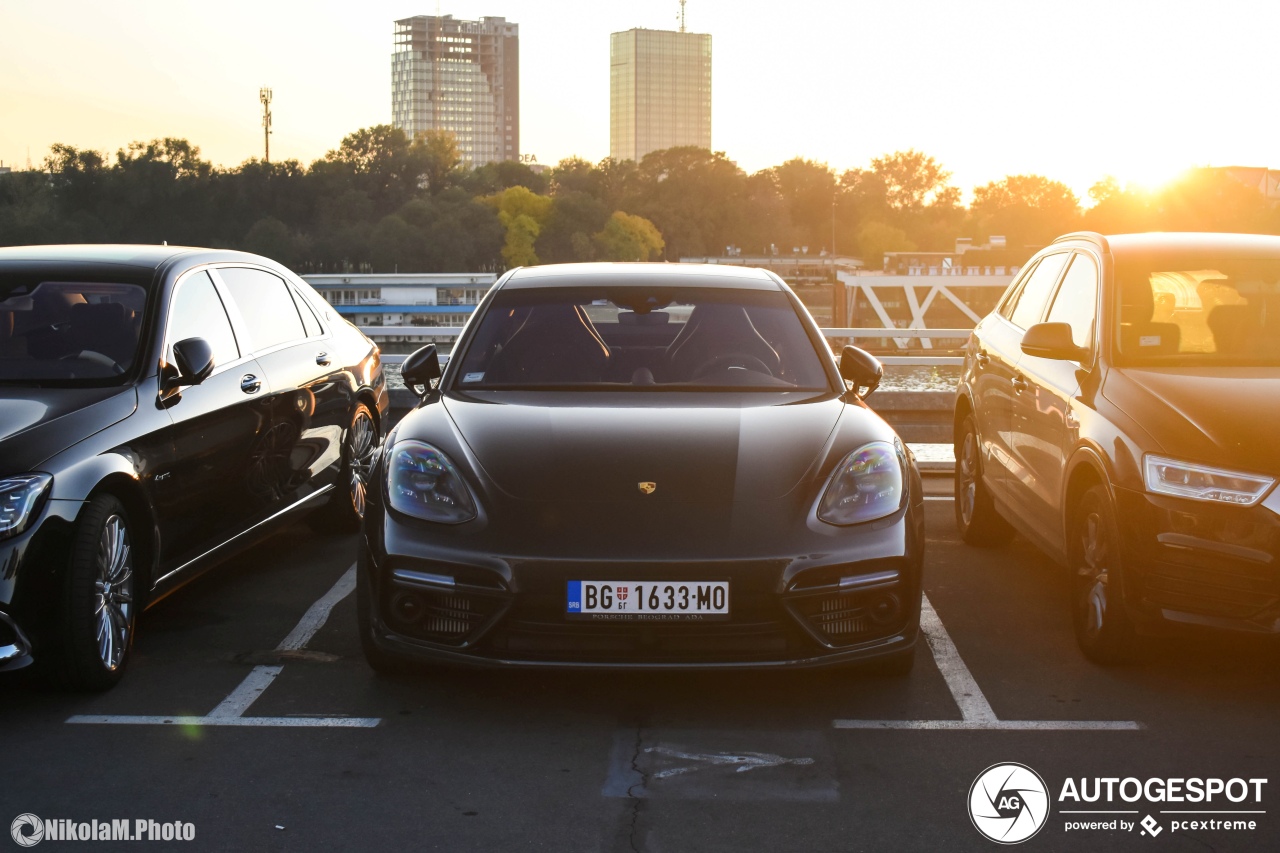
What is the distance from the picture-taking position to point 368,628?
4.60 m

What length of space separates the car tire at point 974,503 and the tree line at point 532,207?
385 feet

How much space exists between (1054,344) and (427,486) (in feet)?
8.39

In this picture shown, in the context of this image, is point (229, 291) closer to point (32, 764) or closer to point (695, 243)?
point (32, 764)

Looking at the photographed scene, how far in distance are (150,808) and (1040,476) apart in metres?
3.71

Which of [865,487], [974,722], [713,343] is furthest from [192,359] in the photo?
[974,722]

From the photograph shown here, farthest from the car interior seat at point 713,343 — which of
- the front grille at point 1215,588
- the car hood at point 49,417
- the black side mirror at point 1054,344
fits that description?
the car hood at point 49,417

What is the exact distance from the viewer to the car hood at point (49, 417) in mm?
4414

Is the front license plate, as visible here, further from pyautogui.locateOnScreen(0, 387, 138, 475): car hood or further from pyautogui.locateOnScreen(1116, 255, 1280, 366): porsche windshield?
pyautogui.locateOnScreen(1116, 255, 1280, 366): porsche windshield

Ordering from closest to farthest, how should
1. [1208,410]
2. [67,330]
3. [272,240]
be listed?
1. [1208,410]
2. [67,330]
3. [272,240]

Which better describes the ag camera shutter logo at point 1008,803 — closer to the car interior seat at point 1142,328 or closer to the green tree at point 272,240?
the car interior seat at point 1142,328

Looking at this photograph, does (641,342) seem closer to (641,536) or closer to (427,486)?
(427,486)

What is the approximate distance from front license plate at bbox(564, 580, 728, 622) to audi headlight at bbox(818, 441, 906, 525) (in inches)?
18.6

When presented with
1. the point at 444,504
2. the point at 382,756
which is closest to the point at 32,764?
the point at 382,756

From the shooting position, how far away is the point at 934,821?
3.62 meters
